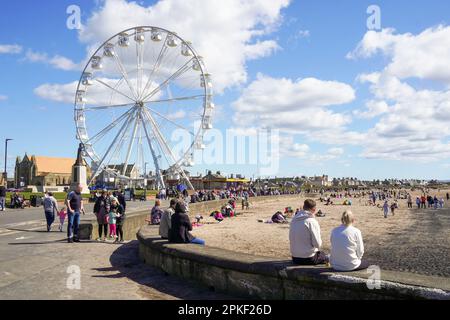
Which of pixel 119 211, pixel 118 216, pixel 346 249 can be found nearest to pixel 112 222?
pixel 118 216

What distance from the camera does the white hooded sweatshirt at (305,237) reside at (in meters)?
5.52

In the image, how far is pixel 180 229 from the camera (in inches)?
309

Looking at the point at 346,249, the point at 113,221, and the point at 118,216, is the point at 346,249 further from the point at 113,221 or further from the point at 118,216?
the point at 113,221

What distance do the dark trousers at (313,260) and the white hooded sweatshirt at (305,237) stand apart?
1.5 inches

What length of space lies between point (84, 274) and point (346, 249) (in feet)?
14.6

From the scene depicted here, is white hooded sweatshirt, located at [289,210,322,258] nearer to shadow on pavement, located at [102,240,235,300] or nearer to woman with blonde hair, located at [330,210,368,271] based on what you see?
woman with blonde hair, located at [330,210,368,271]

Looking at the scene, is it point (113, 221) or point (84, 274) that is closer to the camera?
point (84, 274)

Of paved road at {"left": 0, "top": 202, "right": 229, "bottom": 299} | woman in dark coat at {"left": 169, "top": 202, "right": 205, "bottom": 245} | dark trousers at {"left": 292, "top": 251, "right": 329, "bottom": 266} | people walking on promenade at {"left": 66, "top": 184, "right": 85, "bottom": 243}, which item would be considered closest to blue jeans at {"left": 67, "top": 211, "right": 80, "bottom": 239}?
people walking on promenade at {"left": 66, "top": 184, "right": 85, "bottom": 243}

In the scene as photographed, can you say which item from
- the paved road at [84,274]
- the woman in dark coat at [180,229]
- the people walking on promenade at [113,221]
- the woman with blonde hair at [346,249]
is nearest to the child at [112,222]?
the people walking on promenade at [113,221]

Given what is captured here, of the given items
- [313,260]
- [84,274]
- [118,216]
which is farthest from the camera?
[118,216]

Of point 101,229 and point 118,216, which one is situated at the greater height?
point 118,216
